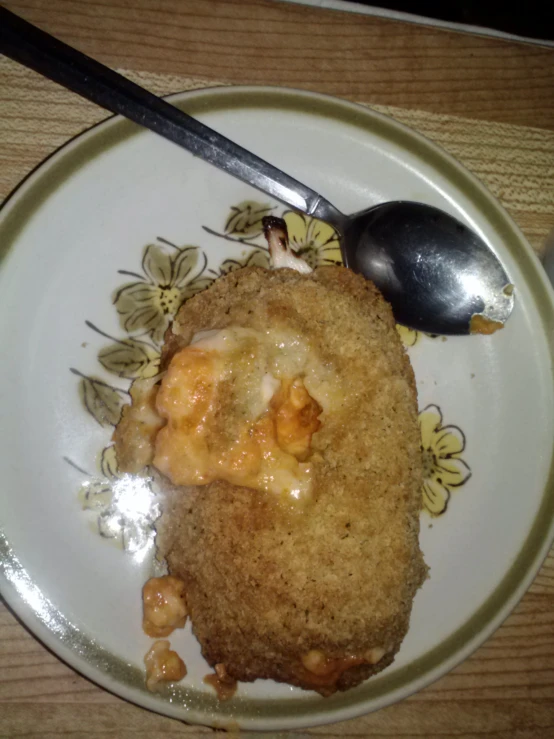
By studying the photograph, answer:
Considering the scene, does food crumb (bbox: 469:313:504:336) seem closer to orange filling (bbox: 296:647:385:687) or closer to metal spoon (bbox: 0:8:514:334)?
metal spoon (bbox: 0:8:514:334)

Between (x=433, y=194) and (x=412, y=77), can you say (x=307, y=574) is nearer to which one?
(x=433, y=194)

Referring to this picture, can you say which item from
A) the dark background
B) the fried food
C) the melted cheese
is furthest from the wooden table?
the melted cheese

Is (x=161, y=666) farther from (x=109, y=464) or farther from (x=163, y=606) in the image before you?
(x=109, y=464)

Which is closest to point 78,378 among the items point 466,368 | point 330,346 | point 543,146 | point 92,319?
point 92,319

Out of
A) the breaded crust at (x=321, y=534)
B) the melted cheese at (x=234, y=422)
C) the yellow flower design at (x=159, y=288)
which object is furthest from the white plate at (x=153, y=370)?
the melted cheese at (x=234, y=422)

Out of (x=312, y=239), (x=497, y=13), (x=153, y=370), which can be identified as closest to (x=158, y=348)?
(x=153, y=370)
